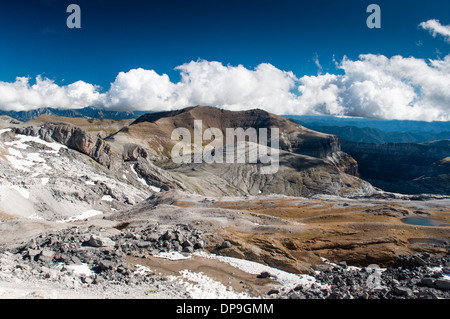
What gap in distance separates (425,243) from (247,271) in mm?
27186

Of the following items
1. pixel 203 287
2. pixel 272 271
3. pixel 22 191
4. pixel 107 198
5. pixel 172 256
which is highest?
pixel 22 191

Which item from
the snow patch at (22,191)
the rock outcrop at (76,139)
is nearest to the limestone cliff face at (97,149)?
the rock outcrop at (76,139)

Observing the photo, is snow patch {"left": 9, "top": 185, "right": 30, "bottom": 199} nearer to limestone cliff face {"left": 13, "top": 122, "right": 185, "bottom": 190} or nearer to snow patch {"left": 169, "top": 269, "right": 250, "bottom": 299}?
limestone cliff face {"left": 13, "top": 122, "right": 185, "bottom": 190}

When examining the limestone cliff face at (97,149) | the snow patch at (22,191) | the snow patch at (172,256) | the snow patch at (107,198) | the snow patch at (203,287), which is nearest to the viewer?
the snow patch at (203,287)

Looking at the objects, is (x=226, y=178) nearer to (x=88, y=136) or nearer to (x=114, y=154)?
(x=114, y=154)

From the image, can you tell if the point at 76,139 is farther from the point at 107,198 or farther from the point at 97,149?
the point at 107,198

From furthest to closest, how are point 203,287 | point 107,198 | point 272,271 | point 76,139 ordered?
1. point 76,139
2. point 107,198
3. point 272,271
4. point 203,287

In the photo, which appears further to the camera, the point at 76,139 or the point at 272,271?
the point at 76,139

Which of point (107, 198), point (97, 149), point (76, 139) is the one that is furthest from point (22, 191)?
point (97, 149)

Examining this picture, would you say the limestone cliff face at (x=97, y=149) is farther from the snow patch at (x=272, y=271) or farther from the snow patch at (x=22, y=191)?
the snow patch at (x=272, y=271)

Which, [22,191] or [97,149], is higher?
[97,149]

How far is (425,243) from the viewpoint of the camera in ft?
119

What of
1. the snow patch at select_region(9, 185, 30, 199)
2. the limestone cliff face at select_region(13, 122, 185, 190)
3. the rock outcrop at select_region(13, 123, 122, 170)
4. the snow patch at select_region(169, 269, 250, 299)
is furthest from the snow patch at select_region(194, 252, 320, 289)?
Answer: the rock outcrop at select_region(13, 123, 122, 170)
